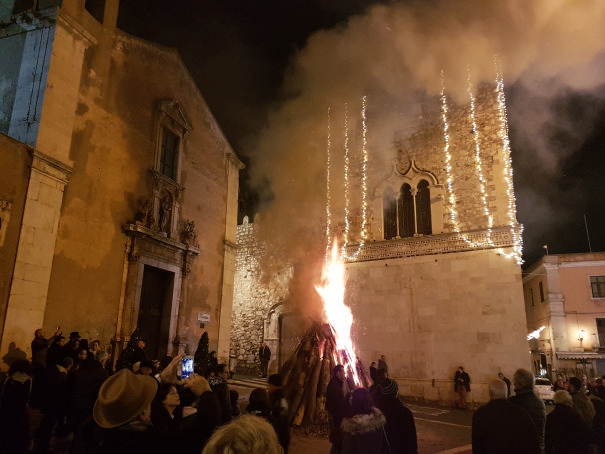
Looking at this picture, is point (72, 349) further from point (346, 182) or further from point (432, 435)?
point (346, 182)

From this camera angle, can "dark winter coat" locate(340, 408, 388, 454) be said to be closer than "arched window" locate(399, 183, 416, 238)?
Yes

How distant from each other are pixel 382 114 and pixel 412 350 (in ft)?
30.1

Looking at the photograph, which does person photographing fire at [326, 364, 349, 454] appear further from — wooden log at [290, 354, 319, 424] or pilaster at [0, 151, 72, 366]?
pilaster at [0, 151, 72, 366]

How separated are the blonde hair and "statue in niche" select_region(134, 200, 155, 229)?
10.4 metres

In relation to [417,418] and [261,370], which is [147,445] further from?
[261,370]

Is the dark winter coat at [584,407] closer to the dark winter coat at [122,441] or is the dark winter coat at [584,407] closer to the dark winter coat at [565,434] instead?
the dark winter coat at [565,434]

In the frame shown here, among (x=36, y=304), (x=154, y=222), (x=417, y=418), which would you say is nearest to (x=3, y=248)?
(x=36, y=304)

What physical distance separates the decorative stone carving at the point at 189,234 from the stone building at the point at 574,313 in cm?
2254

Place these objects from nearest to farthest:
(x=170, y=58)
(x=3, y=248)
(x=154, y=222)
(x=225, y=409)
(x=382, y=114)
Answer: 1. (x=225, y=409)
2. (x=3, y=248)
3. (x=154, y=222)
4. (x=170, y=58)
5. (x=382, y=114)

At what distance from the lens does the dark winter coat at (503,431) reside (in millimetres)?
3229

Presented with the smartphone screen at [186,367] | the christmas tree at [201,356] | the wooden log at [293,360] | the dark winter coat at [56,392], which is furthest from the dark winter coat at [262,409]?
the christmas tree at [201,356]

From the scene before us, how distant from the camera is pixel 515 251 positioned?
44.4ft

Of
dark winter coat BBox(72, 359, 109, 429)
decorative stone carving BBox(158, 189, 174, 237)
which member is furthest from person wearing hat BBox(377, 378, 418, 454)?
decorative stone carving BBox(158, 189, 174, 237)

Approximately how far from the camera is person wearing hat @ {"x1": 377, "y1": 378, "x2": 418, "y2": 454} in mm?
3674
